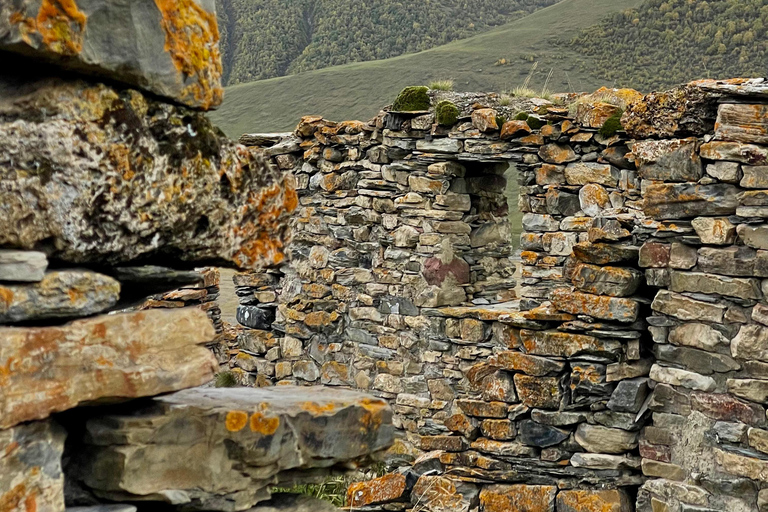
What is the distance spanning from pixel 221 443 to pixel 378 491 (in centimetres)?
287

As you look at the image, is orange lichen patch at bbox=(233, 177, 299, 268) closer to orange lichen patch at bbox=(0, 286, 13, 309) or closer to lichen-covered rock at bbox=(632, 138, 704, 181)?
orange lichen patch at bbox=(0, 286, 13, 309)

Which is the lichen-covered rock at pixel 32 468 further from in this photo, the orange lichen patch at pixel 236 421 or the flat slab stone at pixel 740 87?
the flat slab stone at pixel 740 87

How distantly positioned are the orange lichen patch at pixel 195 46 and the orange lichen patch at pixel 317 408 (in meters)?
1.16

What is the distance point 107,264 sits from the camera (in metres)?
2.95

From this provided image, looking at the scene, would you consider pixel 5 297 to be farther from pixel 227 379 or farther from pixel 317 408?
pixel 227 379

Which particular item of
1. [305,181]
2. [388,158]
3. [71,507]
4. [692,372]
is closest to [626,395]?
[692,372]

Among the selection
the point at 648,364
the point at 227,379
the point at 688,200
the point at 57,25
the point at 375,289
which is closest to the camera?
the point at 57,25

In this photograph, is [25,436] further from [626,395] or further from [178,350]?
[626,395]

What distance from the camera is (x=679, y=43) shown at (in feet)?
105

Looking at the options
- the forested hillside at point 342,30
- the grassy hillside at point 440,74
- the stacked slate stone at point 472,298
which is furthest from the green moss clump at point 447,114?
the forested hillside at point 342,30

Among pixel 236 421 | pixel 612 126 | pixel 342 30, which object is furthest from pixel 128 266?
pixel 342 30

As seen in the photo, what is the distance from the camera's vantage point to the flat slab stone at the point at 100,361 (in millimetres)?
2623

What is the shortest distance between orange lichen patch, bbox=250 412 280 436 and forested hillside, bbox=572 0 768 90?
2803 centimetres

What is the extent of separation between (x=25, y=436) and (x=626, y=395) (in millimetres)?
3563
